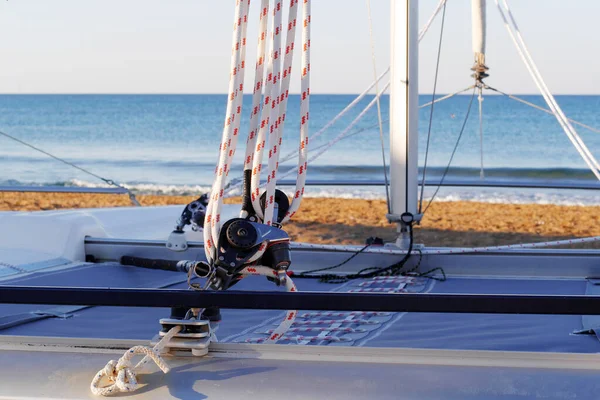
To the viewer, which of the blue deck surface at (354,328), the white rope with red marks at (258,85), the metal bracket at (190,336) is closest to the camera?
the metal bracket at (190,336)

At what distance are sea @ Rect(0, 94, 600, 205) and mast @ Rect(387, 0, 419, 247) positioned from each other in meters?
7.23

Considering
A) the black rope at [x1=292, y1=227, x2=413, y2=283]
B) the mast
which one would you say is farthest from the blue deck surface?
the mast

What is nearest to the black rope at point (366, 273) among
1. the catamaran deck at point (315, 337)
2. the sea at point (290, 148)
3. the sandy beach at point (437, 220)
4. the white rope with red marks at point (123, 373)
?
the catamaran deck at point (315, 337)

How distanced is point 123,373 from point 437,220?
10.0m

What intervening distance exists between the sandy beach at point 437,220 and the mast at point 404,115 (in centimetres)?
558

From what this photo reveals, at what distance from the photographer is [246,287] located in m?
3.32

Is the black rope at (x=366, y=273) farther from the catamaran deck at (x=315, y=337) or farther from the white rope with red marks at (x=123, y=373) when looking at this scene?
the white rope with red marks at (x=123, y=373)

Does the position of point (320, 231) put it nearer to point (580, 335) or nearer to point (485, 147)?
point (580, 335)

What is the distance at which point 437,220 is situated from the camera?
1133 cm

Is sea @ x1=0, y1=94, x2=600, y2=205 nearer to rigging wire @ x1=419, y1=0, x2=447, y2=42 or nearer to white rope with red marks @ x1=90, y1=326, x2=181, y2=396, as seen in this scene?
rigging wire @ x1=419, y1=0, x2=447, y2=42

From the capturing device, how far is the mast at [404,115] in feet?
11.5

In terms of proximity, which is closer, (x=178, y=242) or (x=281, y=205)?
(x=281, y=205)

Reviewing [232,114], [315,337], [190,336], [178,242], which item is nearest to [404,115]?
[178,242]

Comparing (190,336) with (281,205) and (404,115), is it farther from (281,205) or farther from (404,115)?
(404,115)
